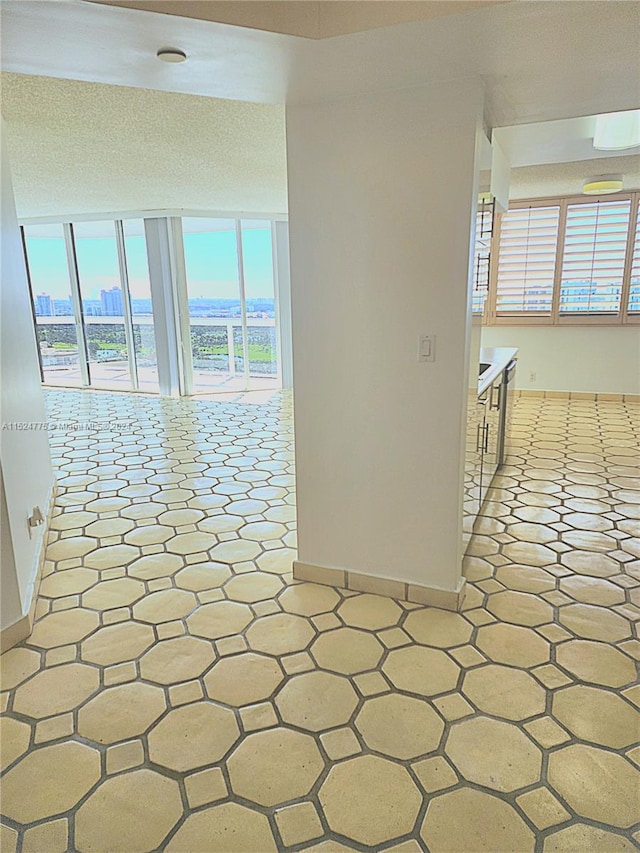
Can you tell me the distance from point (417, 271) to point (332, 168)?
56cm

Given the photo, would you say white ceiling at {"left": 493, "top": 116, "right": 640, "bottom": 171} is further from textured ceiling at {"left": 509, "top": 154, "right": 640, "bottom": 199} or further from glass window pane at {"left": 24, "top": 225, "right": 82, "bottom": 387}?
glass window pane at {"left": 24, "top": 225, "right": 82, "bottom": 387}

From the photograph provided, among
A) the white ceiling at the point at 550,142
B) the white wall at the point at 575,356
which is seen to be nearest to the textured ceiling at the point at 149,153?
the white ceiling at the point at 550,142

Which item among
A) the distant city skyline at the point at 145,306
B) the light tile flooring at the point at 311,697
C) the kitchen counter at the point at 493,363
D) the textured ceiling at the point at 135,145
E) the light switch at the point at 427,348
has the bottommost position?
the light tile flooring at the point at 311,697

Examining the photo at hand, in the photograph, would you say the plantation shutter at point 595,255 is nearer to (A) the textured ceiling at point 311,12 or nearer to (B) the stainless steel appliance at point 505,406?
(B) the stainless steel appliance at point 505,406

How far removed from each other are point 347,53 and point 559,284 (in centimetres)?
557

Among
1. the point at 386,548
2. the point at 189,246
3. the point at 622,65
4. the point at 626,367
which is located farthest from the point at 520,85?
the point at 189,246

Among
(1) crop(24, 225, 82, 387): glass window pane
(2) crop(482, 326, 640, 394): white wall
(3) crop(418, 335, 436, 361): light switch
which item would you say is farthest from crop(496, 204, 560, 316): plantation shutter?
(1) crop(24, 225, 82, 387): glass window pane

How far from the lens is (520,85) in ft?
6.76

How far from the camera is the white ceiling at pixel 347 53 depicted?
1.56 meters

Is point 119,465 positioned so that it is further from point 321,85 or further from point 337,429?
point 321,85

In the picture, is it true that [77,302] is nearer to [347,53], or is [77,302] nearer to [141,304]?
[141,304]

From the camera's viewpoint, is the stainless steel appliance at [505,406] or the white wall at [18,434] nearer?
the white wall at [18,434]

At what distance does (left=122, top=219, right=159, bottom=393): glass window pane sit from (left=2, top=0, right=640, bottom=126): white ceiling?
5964 millimetres

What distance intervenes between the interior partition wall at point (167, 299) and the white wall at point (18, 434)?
429 centimetres
